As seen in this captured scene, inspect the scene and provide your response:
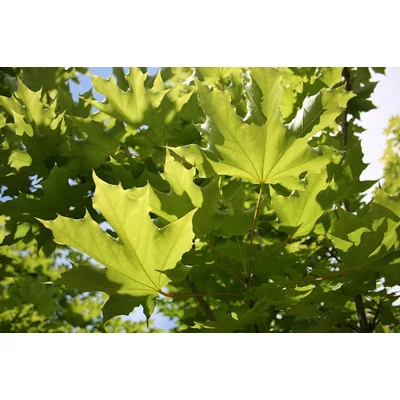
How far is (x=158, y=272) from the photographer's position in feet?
2.95

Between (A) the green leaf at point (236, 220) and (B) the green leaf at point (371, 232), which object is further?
(A) the green leaf at point (236, 220)

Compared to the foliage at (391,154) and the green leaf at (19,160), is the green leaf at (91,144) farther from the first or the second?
the foliage at (391,154)

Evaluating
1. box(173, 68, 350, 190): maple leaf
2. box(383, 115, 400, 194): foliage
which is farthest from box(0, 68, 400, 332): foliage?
box(383, 115, 400, 194): foliage

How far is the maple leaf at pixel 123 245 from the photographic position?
2.68 feet

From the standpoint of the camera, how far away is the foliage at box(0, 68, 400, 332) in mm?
886

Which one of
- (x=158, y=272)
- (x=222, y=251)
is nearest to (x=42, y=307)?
(x=222, y=251)

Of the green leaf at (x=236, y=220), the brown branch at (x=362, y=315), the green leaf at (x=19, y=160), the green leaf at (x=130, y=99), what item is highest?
the green leaf at (x=130, y=99)

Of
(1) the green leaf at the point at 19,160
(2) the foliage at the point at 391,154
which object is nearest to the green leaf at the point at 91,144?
(1) the green leaf at the point at 19,160

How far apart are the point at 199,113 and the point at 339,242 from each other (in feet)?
2.47

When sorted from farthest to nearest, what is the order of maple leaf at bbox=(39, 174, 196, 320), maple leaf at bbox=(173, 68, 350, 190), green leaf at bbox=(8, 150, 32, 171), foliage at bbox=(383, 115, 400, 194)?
1. foliage at bbox=(383, 115, 400, 194)
2. green leaf at bbox=(8, 150, 32, 171)
3. maple leaf at bbox=(173, 68, 350, 190)
4. maple leaf at bbox=(39, 174, 196, 320)

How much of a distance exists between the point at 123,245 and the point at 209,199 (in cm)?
22

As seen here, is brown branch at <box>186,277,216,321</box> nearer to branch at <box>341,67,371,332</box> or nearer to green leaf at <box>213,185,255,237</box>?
green leaf at <box>213,185,255,237</box>

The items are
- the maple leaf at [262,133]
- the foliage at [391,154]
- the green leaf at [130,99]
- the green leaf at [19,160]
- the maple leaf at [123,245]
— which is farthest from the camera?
the foliage at [391,154]

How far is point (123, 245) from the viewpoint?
2.86 feet
